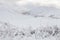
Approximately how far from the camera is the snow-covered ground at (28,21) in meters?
2.86

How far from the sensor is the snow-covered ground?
2.86 meters

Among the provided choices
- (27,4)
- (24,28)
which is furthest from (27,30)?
(27,4)

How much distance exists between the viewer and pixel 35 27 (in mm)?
3016

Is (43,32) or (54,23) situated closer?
A: (43,32)

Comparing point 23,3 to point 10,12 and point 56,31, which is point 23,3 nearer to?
point 10,12

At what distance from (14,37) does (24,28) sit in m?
0.30

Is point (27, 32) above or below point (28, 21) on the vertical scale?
below

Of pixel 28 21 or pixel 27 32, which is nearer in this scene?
pixel 27 32

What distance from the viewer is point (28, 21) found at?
126 inches

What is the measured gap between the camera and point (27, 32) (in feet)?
9.56

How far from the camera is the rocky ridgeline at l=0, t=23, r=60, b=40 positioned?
9.27 feet

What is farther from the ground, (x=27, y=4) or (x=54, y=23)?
(x=27, y=4)

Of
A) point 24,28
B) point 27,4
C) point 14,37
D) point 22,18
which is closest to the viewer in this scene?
point 14,37

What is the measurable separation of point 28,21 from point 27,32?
0.36m
